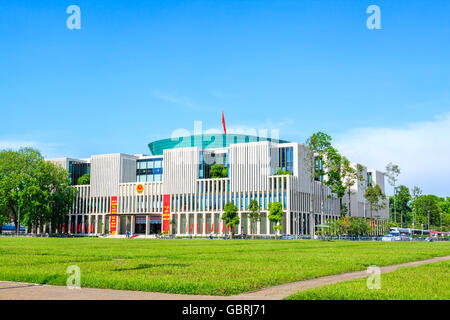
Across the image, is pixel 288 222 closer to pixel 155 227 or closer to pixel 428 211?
pixel 155 227

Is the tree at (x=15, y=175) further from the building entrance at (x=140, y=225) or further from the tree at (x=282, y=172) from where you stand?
the tree at (x=282, y=172)

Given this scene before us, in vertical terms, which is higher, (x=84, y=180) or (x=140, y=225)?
(x=84, y=180)

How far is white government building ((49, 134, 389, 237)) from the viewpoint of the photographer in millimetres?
109438

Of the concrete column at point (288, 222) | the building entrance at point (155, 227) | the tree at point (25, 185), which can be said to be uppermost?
the tree at point (25, 185)

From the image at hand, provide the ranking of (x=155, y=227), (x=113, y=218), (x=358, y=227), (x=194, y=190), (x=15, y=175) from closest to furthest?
(x=358, y=227)
(x=15, y=175)
(x=194, y=190)
(x=155, y=227)
(x=113, y=218)

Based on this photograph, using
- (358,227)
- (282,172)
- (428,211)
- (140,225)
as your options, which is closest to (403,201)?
(428,211)

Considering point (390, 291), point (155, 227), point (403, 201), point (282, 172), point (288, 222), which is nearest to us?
point (390, 291)

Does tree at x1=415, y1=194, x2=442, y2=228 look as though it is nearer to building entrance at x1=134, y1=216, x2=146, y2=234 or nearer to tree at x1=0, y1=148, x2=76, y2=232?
building entrance at x1=134, y1=216, x2=146, y2=234

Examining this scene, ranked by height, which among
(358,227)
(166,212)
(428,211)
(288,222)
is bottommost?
(288,222)

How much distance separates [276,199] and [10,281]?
310 ft

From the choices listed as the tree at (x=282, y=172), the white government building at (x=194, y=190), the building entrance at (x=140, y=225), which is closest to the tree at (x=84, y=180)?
the white government building at (x=194, y=190)

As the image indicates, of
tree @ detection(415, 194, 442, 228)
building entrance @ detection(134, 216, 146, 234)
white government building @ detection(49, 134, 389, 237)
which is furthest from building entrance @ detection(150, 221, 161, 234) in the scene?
tree @ detection(415, 194, 442, 228)

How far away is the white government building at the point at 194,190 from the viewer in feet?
359

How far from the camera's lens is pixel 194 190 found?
117750 mm
